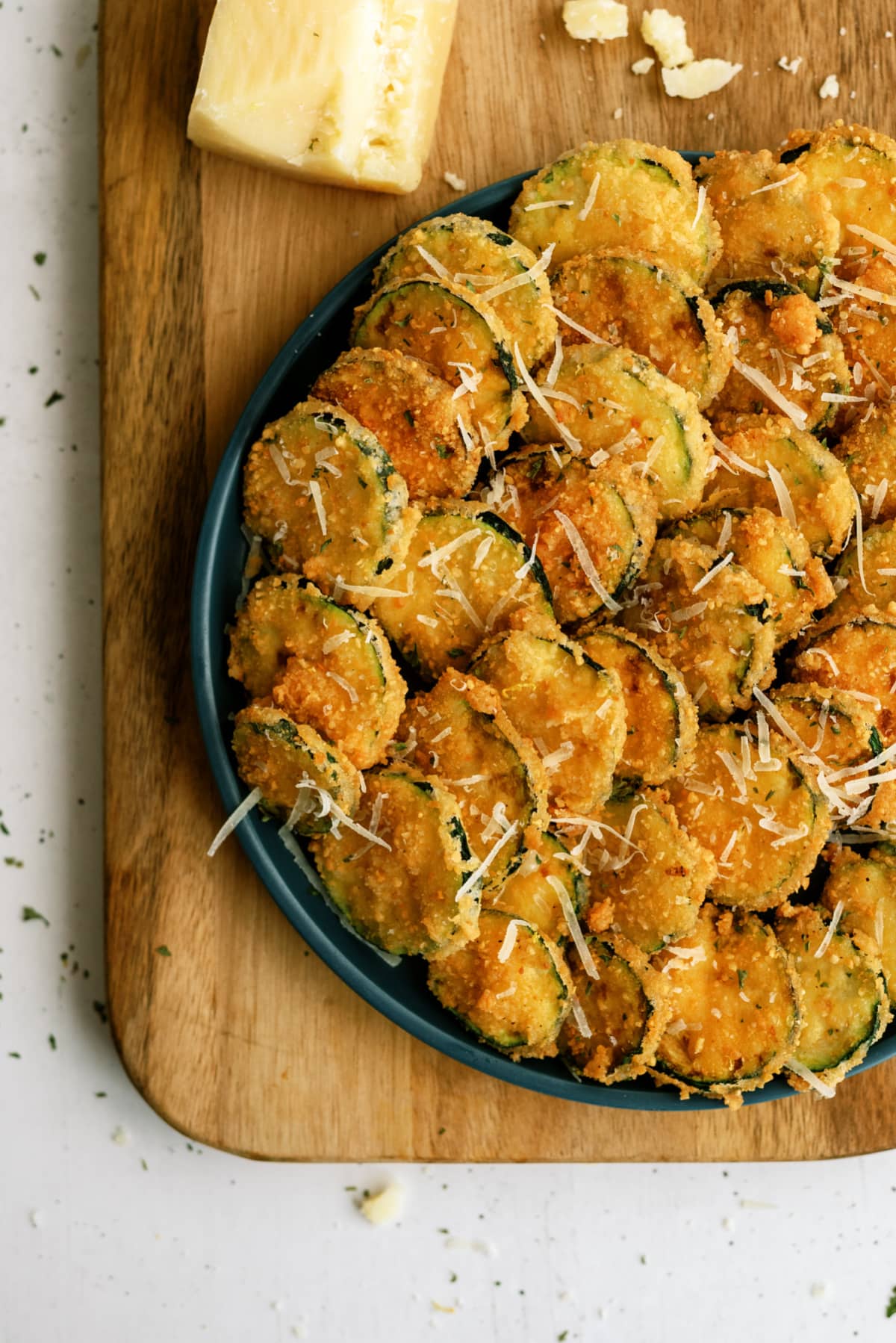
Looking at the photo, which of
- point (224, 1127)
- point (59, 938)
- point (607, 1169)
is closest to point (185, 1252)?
point (224, 1127)

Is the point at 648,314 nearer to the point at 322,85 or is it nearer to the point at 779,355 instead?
the point at 779,355

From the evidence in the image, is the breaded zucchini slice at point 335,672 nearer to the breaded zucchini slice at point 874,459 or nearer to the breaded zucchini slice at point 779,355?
the breaded zucchini slice at point 779,355

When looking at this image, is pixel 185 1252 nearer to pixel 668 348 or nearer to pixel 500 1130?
pixel 500 1130

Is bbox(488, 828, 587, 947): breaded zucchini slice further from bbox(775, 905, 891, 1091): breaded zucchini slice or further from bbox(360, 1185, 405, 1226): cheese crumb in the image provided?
bbox(360, 1185, 405, 1226): cheese crumb

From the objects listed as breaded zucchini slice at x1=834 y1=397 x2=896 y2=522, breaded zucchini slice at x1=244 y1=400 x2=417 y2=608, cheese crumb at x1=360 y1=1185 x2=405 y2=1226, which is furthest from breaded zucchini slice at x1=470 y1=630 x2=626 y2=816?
cheese crumb at x1=360 y1=1185 x2=405 y2=1226

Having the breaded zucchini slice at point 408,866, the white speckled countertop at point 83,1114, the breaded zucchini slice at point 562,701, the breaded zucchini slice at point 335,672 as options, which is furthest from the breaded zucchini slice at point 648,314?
the white speckled countertop at point 83,1114
